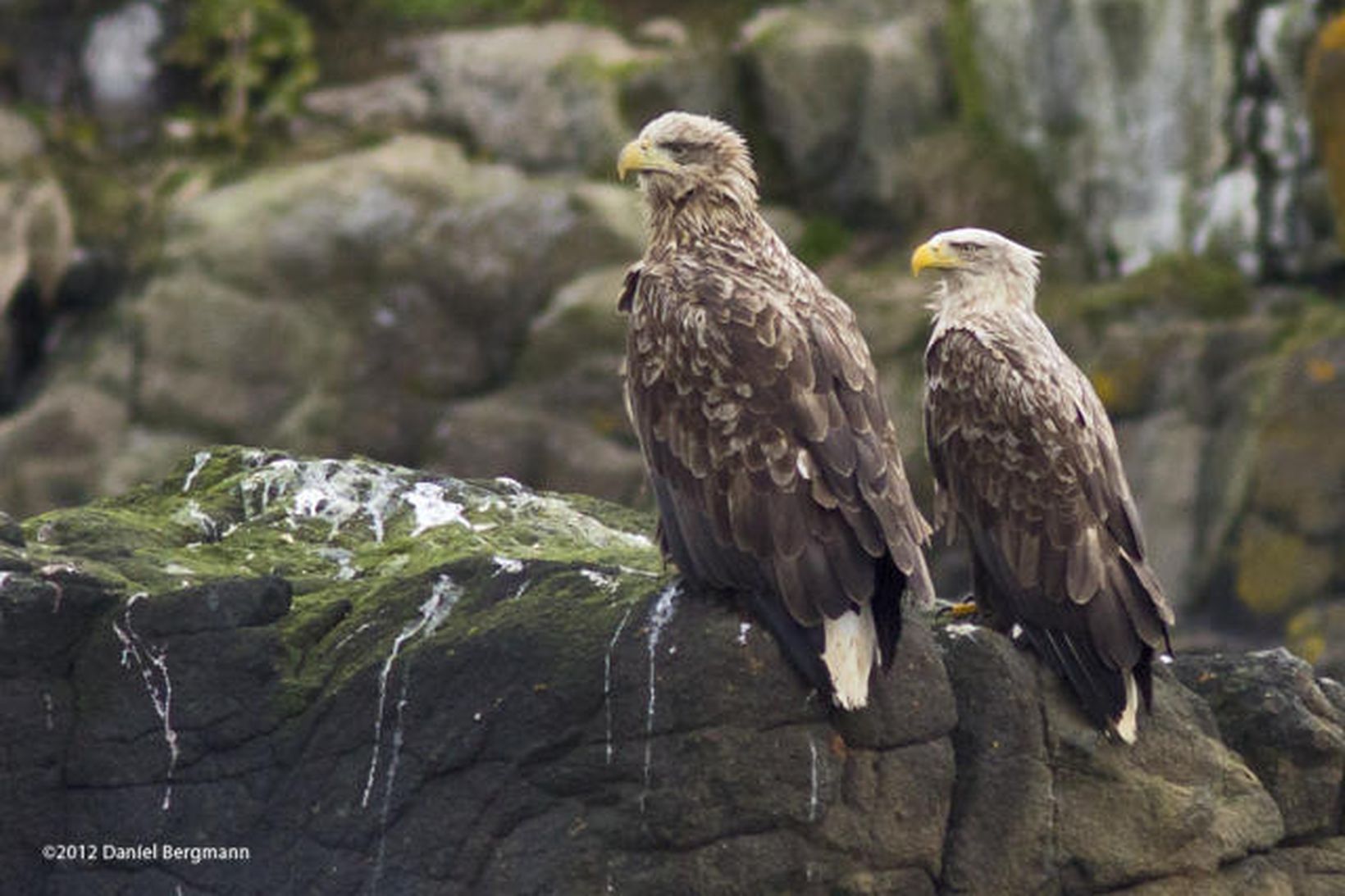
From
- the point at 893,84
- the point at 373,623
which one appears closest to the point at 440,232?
the point at 893,84

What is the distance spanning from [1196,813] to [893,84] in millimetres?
11816

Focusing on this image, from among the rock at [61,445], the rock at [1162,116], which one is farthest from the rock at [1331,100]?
the rock at [61,445]

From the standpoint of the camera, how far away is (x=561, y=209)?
1705cm

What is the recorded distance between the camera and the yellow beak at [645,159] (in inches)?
286

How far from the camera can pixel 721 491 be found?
6.58 meters

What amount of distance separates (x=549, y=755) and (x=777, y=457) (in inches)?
38.7

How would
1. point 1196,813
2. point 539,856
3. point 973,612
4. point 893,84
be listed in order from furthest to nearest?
point 893,84 < point 973,612 < point 1196,813 < point 539,856

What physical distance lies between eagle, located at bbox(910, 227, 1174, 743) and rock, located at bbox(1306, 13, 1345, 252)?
8166mm

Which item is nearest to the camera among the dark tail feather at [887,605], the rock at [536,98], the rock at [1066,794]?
the dark tail feather at [887,605]

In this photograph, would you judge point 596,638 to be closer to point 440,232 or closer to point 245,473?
point 245,473

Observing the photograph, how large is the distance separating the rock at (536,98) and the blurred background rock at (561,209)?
22 millimetres

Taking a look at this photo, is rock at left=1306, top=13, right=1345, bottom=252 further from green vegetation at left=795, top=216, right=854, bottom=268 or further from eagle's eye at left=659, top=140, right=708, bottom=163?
eagle's eye at left=659, top=140, right=708, bottom=163

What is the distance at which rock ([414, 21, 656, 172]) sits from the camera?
1775 centimetres

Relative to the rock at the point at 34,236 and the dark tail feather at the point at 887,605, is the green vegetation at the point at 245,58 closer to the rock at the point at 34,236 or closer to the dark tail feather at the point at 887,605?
the rock at the point at 34,236
